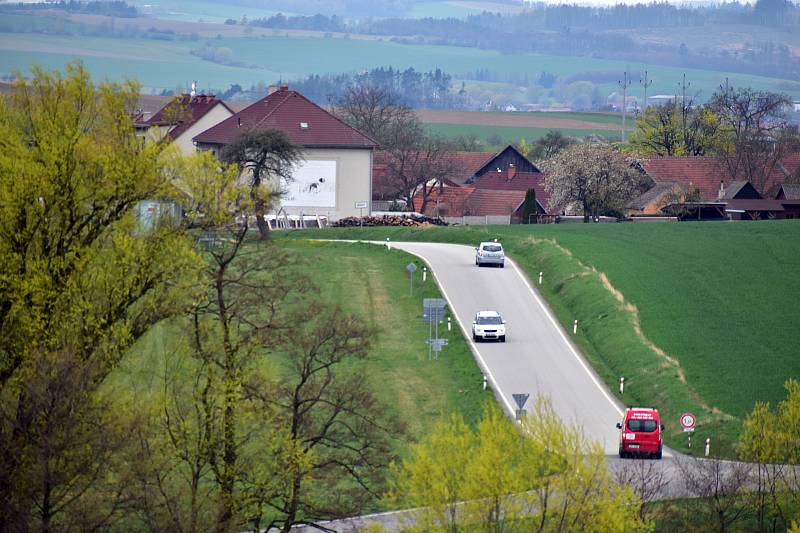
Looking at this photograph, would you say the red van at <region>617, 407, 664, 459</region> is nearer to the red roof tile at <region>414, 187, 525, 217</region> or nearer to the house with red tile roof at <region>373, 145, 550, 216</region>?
the house with red tile roof at <region>373, 145, 550, 216</region>

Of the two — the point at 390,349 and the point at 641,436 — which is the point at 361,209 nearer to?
the point at 390,349

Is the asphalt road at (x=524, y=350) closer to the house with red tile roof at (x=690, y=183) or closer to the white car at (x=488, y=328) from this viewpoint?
the white car at (x=488, y=328)

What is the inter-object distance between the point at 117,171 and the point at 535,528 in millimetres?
12017

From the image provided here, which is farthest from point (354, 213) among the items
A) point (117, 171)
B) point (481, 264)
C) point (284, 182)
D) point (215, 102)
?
point (117, 171)

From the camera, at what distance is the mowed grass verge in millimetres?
45125

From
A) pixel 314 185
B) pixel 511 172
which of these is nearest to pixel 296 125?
pixel 314 185

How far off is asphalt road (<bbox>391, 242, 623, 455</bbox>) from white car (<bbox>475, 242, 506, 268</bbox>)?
408 millimetres

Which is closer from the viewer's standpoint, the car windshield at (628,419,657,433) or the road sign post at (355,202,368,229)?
the car windshield at (628,419,657,433)

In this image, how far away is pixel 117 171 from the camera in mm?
30859

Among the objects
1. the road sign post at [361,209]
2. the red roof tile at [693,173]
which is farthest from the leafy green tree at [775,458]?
the red roof tile at [693,173]

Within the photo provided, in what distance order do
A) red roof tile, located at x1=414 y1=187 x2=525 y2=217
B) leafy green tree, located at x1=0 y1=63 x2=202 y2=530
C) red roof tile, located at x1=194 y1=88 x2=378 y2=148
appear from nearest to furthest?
leafy green tree, located at x1=0 y1=63 x2=202 y2=530 → red roof tile, located at x1=194 y1=88 x2=378 y2=148 → red roof tile, located at x1=414 y1=187 x2=525 y2=217

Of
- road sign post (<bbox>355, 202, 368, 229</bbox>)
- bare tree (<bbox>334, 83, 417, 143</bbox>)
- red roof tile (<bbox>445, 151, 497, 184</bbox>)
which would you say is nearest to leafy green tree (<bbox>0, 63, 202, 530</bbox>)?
road sign post (<bbox>355, 202, 368, 229</bbox>)

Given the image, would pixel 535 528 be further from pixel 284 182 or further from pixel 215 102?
pixel 215 102

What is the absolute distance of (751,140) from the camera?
11619 centimetres
